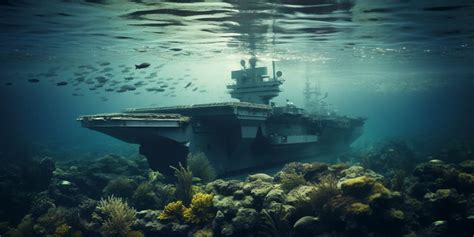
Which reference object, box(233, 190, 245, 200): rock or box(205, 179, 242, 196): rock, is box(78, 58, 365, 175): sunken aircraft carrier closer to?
box(205, 179, 242, 196): rock

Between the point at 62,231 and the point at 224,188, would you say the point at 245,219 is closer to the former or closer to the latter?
the point at 224,188

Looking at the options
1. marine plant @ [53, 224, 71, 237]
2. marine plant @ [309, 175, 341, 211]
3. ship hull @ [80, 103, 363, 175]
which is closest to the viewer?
marine plant @ [309, 175, 341, 211]

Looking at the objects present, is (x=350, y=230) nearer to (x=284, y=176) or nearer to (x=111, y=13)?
(x=284, y=176)

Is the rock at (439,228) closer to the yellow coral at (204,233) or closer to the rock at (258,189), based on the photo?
the rock at (258,189)

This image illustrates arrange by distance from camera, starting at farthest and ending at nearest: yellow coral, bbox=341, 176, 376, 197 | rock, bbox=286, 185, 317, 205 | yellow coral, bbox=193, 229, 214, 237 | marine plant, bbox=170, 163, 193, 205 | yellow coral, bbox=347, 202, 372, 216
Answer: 1. marine plant, bbox=170, 163, 193, 205
2. rock, bbox=286, 185, 317, 205
3. yellow coral, bbox=193, 229, 214, 237
4. yellow coral, bbox=341, 176, 376, 197
5. yellow coral, bbox=347, 202, 372, 216

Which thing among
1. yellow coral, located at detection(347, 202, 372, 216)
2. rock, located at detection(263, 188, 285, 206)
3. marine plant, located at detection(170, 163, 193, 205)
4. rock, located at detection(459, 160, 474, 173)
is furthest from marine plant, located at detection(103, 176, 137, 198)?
rock, located at detection(459, 160, 474, 173)

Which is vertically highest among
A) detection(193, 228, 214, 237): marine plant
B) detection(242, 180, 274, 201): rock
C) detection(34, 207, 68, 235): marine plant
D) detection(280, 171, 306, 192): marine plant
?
detection(242, 180, 274, 201): rock

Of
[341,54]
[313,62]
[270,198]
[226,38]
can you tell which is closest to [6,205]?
[270,198]
